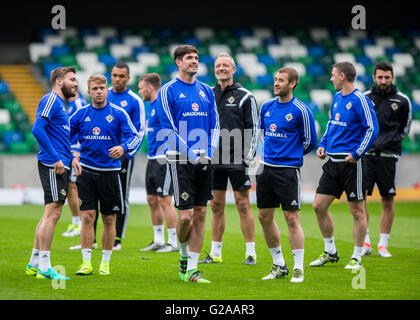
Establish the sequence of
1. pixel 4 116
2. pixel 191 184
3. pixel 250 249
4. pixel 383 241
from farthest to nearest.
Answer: pixel 4 116, pixel 383 241, pixel 250 249, pixel 191 184

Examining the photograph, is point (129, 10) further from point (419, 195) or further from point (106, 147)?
point (106, 147)

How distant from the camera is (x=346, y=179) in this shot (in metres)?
8.71

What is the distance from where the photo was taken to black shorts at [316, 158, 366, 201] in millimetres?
8680

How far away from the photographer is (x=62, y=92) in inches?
320

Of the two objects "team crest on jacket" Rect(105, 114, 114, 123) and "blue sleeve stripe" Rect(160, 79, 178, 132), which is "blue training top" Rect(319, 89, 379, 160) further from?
"team crest on jacket" Rect(105, 114, 114, 123)

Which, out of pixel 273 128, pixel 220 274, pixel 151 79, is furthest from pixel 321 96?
pixel 220 274

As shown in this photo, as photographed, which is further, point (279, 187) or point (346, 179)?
point (346, 179)

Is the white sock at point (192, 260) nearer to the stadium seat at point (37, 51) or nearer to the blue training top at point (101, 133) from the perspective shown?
the blue training top at point (101, 133)

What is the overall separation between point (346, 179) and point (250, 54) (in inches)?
717

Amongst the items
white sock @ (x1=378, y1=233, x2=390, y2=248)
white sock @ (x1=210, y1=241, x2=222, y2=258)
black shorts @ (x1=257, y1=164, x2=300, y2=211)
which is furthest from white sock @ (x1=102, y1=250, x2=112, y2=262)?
white sock @ (x1=378, y1=233, x2=390, y2=248)

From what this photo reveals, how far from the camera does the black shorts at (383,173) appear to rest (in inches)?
395

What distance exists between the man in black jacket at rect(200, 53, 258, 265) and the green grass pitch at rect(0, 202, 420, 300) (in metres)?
0.42

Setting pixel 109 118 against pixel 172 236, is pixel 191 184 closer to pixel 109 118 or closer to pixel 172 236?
pixel 109 118
